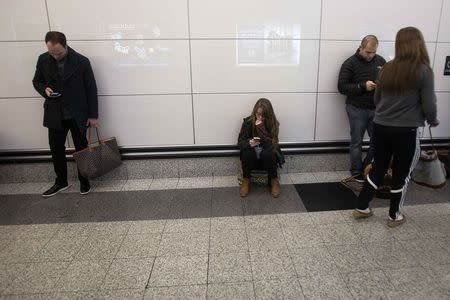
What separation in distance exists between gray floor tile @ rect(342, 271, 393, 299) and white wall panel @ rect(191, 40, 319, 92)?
2.22m

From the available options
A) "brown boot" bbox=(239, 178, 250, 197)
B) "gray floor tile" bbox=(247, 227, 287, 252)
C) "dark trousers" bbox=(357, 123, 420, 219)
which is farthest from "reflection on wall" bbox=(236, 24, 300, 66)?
"gray floor tile" bbox=(247, 227, 287, 252)

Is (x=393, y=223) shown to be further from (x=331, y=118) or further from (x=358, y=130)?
(x=331, y=118)

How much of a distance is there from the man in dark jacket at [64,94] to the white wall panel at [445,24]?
3926mm

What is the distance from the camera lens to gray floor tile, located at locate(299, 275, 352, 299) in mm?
1972

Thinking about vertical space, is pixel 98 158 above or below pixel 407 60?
below

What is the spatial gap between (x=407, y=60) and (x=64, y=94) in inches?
121

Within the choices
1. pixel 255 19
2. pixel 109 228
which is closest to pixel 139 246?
pixel 109 228

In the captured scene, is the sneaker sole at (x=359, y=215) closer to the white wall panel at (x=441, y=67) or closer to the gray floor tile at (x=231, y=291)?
the gray floor tile at (x=231, y=291)

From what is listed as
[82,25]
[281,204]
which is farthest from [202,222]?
[82,25]

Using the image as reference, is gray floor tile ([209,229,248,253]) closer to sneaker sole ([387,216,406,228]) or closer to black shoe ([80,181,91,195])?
sneaker sole ([387,216,406,228])

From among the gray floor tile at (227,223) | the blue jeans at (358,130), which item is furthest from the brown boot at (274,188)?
the blue jeans at (358,130)

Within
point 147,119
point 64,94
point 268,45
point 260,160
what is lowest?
point 260,160

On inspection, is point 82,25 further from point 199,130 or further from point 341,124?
point 341,124

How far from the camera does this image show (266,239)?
259 centimetres
